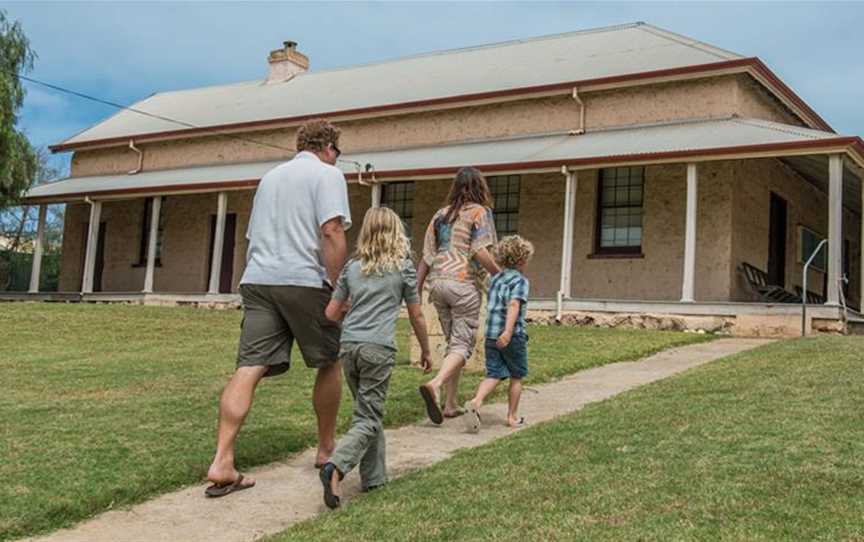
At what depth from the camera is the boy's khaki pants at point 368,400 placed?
14.6 feet

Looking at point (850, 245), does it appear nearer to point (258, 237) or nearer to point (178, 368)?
point (178, 368)

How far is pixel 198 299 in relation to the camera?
70.9 feet

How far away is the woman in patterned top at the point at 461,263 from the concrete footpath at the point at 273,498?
0.40 metres

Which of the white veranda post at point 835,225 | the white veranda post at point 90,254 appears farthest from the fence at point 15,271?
the white veranda post at point 835,225

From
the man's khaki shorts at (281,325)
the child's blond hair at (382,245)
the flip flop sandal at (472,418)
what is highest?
the child's blond hair at (382,245)

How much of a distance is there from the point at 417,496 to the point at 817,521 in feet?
5.86

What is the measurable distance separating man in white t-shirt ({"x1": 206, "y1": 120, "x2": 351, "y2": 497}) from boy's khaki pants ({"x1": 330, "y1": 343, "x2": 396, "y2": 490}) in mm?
177

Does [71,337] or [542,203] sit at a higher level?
[542,203]

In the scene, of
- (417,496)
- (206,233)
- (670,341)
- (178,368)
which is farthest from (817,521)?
(206,233)

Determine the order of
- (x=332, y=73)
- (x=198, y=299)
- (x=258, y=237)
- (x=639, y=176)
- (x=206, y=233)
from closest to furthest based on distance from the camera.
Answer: (x=258, y=237), (x=639, y=176), (x=198, y=299), (x=206, y=233), (x=332, y=73)

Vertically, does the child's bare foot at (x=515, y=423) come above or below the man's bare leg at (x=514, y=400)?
below

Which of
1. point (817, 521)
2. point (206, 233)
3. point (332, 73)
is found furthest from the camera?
point (332, 73)

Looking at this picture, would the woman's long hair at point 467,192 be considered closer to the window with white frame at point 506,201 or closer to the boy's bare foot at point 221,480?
the boy's bare foot at point 221,480

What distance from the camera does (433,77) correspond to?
23.3m
